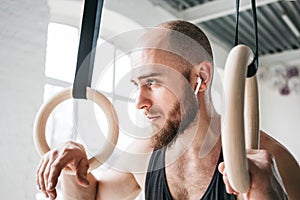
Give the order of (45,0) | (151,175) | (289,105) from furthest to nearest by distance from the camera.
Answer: (289,105) → (45,0) → (151,175)

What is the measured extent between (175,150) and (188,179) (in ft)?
0.35

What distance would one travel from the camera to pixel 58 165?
663mm

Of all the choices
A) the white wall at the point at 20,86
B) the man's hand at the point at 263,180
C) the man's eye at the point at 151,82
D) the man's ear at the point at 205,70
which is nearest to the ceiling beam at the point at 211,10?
the white wall at the point at 20,86

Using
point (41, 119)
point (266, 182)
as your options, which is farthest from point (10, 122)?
point (266, 182)

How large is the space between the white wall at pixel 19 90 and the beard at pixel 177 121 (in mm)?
987

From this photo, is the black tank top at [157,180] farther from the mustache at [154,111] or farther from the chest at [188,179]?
the mustache at [154,111]

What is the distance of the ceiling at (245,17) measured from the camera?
3066 millimetres

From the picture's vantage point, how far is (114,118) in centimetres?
72

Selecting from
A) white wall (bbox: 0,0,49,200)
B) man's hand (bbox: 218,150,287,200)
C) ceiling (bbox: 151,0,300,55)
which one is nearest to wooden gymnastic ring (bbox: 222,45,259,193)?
man's hand (bbox: 218,150,287,200)

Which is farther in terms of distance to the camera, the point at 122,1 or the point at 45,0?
the point at 122,1

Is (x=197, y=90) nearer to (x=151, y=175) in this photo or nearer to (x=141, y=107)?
(x=141, y=107)

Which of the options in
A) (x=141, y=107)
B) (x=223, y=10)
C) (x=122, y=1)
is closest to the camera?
(x=141, y=107)

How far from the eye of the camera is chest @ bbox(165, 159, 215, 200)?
3.16 feet

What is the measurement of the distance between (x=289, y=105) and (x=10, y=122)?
10.1 ft
